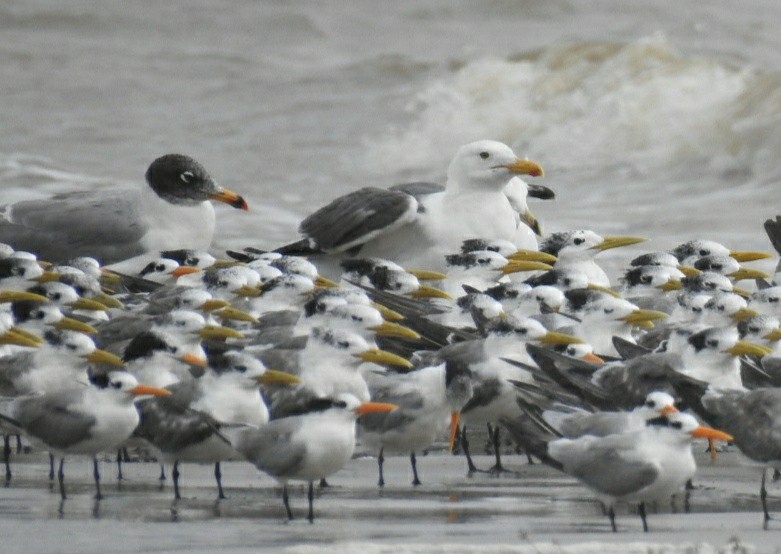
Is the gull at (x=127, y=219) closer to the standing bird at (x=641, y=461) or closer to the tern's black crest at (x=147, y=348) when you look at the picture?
the tern's black crest at (x=147, y=348)

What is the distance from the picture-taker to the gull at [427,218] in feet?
49.0

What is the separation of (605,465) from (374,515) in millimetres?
1003

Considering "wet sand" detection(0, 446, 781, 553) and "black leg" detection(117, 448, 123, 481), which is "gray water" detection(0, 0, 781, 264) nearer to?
"black leg" detection(117, 448, 123, 481)

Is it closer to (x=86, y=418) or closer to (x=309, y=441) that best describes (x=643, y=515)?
(x=309, y=441)

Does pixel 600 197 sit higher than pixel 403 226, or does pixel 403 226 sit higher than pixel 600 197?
pixel 600 197

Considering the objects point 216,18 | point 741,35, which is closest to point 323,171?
point 741,35

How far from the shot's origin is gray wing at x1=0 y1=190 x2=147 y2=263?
15.2 metres

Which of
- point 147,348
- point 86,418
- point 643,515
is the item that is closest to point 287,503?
point 86,418

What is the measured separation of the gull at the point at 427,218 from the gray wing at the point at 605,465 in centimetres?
591

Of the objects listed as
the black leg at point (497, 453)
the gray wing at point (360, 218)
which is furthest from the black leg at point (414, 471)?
the gray wing at point (360, 218)

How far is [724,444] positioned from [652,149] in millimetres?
15215

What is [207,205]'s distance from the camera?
1565cm

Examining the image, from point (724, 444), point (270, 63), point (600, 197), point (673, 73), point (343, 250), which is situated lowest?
point (724, 444)

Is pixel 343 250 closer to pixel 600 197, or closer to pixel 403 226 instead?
pixel 403 226
